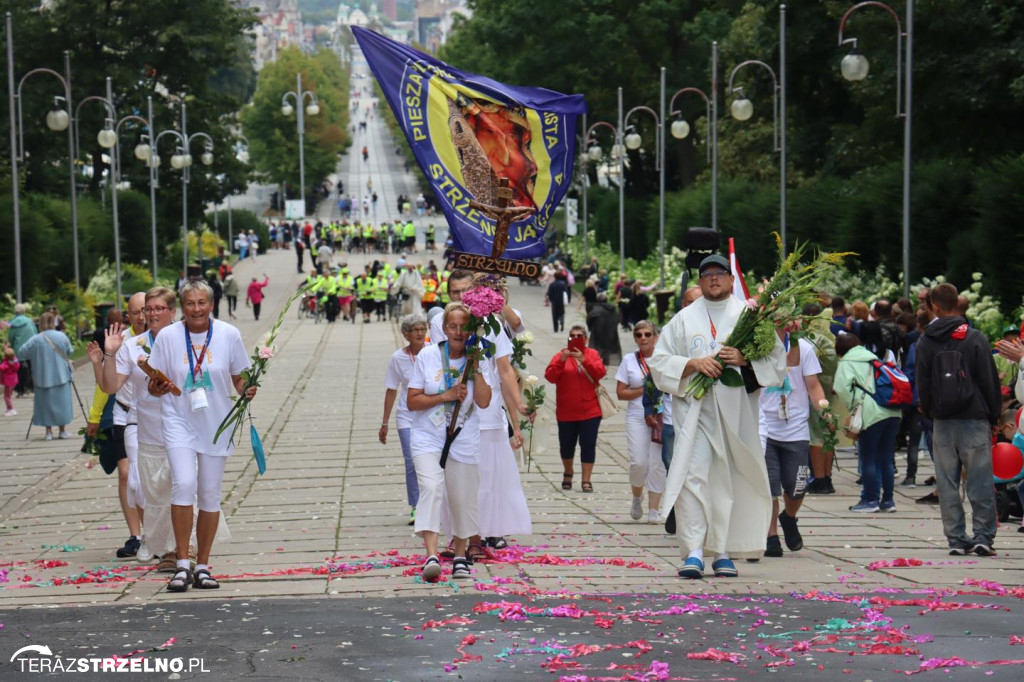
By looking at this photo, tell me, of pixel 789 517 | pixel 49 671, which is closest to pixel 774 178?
pixel 789 517

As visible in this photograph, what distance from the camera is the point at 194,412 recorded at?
10.2 m

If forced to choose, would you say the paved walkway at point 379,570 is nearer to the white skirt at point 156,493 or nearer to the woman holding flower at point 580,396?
the white skirt at point 156,493

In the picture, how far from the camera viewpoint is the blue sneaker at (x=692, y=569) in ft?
33.7

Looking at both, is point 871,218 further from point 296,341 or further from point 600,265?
point 600,265

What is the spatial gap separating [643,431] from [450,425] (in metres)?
3.54

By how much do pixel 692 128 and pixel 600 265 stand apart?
9.44 meters

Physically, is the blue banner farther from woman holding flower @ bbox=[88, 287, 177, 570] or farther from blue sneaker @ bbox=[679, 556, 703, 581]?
blue sneaker @ bbox=[679, 556, 703, 581]

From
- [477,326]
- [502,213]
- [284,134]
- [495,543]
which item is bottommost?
[495,543]

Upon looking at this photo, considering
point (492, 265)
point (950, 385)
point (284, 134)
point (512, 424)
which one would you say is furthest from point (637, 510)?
point (284, 134)

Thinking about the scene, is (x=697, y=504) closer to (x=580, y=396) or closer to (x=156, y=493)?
(x=156, y=493)

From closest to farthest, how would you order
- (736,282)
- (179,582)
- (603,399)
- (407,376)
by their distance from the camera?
(179,582)
(736,282)
(407,376)
(603,399)

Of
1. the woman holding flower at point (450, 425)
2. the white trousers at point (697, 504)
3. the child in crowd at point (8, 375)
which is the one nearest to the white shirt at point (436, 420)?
the woman holding flower at point (450, 425)

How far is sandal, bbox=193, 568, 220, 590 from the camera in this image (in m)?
10.0

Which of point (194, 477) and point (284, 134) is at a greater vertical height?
point (284, 134)
